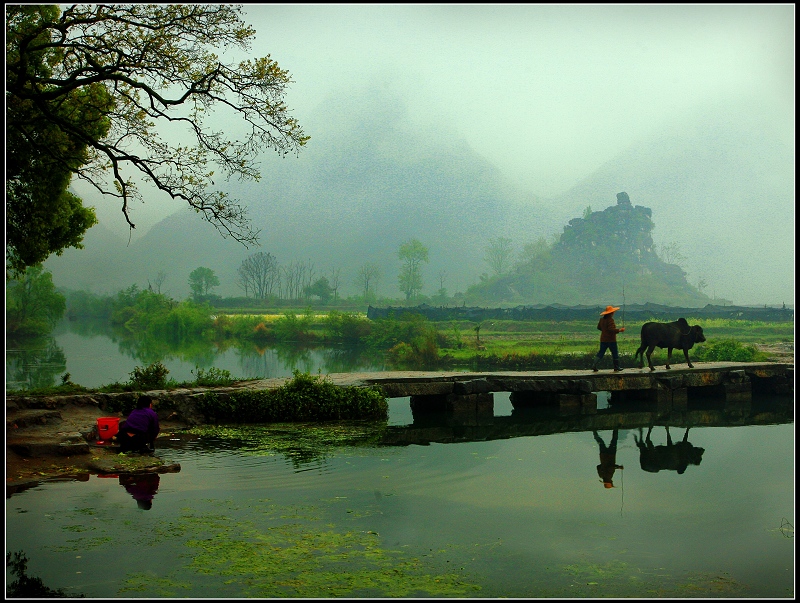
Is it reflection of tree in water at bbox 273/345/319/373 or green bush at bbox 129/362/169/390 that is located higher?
green bush at bbox 129/362/169/390

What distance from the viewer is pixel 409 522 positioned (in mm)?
8125

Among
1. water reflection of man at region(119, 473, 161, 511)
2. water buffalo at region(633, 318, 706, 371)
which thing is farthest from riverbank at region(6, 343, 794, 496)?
water buffalo at region(633, 318, 706, 371)

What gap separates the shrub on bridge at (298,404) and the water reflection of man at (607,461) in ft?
14.6

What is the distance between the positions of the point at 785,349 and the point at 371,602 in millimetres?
38524

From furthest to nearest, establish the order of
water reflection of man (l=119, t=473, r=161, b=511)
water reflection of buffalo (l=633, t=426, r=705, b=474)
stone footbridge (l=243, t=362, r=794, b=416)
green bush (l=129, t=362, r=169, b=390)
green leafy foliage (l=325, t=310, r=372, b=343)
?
green leafy foliage (l=325, t=310, r=372, b=343)
stone footbridge (l=243, t=362, r=794, b=416)
green bush (l=129, t=362, r=169, b=390)
water reflection of buffalo (l=633, t=426, r=705, b=474)
water reflection of man (l=119, t=473, r=161, b=511)

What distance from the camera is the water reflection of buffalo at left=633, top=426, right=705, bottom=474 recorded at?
11.7m

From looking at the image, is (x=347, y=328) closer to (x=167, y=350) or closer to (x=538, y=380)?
(x=167, y=350)

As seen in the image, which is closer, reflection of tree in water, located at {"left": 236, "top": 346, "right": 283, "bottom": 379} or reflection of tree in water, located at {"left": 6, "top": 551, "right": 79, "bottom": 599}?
reflection of tree in water, located at {"left": 6, "top": 551, "right": 79, "bottom": 599}

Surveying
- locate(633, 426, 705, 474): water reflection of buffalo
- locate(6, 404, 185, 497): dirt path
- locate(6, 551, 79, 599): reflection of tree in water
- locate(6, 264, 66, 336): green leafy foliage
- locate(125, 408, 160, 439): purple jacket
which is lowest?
locate(633, 426, 705, 474): water reflection of buffalo

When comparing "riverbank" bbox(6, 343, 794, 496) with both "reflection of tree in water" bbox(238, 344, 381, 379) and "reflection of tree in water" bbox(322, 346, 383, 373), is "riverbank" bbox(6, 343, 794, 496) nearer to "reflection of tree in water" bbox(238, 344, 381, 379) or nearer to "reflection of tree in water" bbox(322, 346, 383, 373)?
"reflection of tree in water" bbox(238, 344, 381, 379)

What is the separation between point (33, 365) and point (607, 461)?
89.8 feet

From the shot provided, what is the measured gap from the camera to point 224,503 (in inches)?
338

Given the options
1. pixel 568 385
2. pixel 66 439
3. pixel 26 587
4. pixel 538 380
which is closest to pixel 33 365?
pixel 66 439

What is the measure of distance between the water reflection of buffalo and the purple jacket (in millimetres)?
7438
